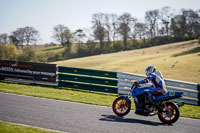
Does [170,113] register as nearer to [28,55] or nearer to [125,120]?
[125,120]

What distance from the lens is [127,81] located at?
38.7ft

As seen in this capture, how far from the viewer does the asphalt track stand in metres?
6.12

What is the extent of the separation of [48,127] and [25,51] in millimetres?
57806

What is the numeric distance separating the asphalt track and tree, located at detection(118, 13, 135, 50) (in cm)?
6467

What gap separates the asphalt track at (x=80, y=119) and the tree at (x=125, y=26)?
64.7 metres

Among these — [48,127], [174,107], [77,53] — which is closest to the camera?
[48,127]

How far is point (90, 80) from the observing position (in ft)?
41.2

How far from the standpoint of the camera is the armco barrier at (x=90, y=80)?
12.1 m

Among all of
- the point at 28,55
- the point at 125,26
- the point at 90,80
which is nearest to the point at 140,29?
the point at 125,26

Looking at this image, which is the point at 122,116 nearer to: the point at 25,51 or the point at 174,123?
the point at 174,123

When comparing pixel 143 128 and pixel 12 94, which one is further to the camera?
pixel 12 94

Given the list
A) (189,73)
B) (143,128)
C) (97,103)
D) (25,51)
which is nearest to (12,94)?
(97,103)

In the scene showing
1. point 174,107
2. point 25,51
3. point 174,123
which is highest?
point 25,51

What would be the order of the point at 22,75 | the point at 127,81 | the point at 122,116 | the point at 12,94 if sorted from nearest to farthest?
the point at 122,116 → the point at 12,94 → the point at 127,81 → the point at 22,75
